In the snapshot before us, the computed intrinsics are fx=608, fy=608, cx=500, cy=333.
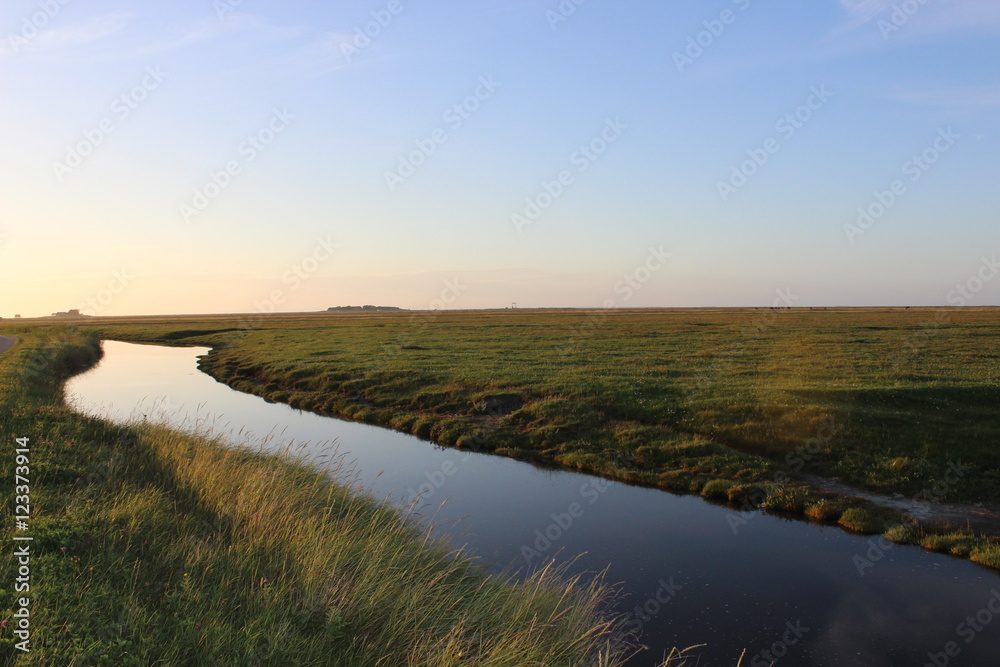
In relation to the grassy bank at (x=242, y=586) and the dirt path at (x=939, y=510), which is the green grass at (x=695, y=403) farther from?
the grassy bank at (x=242, y=586)

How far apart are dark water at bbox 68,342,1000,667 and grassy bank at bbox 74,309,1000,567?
1.71 m

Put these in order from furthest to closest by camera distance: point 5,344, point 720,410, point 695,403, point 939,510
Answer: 1. point 5,344
2. point 695,403
3. point 720,410
4. point 939,510

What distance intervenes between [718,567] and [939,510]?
7.69 metres

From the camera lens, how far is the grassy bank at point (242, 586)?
661cm

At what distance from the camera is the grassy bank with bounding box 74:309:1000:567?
18.8 metres

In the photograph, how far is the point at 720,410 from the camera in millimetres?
25234

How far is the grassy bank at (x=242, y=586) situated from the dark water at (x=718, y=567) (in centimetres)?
219

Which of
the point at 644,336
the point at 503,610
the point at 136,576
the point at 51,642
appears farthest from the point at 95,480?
the point at 644,336


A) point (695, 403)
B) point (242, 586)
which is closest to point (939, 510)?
point (695, 403)

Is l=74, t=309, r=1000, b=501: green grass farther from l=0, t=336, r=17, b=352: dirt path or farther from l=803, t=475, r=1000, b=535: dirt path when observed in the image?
l=0, t=336, r=17, b=352: dirt path

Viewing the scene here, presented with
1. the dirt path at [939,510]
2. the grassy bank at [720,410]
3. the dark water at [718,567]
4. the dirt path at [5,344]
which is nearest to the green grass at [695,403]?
the grassy bank at [720,410]

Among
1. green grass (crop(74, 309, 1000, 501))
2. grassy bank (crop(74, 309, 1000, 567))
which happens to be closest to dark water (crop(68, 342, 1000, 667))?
grassy bank (crop(74, 309, 1000, 567))

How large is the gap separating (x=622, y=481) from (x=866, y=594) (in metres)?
8.98

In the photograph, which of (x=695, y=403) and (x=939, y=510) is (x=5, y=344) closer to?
(x=695, y=403)
